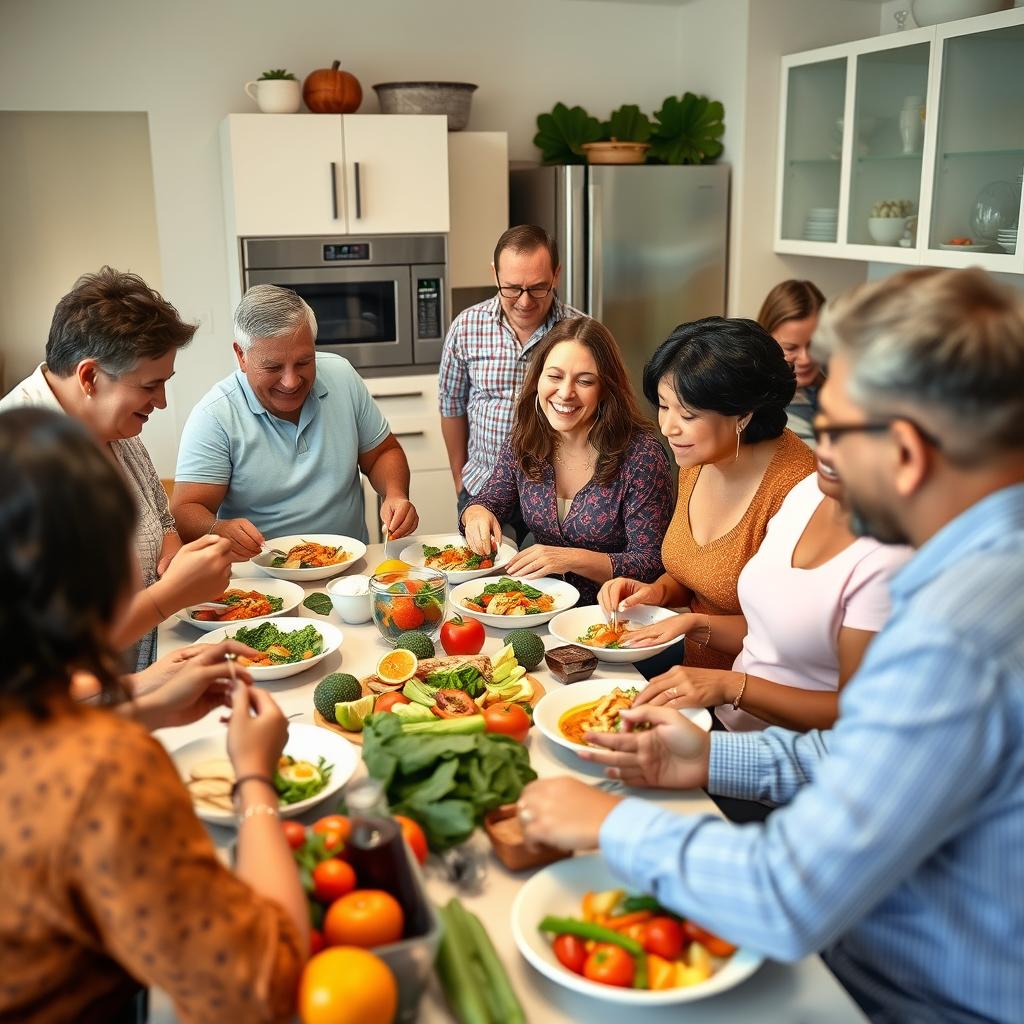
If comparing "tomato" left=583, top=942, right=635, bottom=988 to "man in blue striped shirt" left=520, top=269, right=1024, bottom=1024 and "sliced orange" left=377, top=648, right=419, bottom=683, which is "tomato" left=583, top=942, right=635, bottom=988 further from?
"sliced orange" left=377, top=648, right=419, bottom=683

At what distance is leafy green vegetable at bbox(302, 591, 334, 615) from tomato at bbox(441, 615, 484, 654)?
0.38 m

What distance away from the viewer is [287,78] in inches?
164

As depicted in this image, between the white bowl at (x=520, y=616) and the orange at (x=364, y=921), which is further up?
the orange at (x=364, y=921)

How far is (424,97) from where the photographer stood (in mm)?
4250

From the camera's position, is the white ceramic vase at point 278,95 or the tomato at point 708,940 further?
the white ceramic vase at point 278,95

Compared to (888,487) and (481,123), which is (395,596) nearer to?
(888,487)

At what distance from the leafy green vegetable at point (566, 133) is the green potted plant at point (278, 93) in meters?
1.16

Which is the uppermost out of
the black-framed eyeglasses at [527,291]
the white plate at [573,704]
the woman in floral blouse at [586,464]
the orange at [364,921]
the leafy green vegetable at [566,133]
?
the leafy green vegetable at [566,133]

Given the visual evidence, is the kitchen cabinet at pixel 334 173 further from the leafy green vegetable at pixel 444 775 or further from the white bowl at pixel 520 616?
the leafy green vegetable at pixel 444 775

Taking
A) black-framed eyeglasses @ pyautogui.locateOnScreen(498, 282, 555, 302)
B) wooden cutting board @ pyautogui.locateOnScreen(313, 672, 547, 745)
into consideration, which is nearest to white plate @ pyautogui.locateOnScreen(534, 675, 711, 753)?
wooden cutting board @ pyautogui.locateOnScreen(313, 672, 547, 745)

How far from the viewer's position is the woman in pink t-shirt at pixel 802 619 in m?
1.70

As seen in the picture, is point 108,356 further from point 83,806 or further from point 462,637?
point 83,806

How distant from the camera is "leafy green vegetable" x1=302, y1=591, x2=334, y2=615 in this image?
2.22m

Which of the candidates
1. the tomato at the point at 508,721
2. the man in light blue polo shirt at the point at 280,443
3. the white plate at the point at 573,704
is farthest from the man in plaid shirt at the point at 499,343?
the tomato at the point at 508,721
